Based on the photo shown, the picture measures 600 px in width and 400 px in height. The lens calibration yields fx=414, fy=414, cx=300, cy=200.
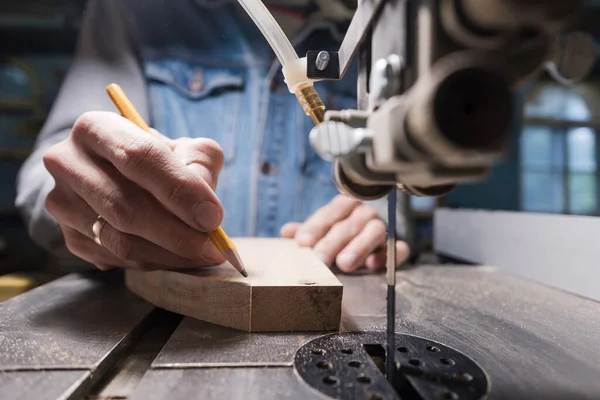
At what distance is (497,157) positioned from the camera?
0.96 feet

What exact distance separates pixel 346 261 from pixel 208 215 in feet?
1.35

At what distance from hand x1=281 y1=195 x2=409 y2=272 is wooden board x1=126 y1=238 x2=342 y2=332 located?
30 centimetres

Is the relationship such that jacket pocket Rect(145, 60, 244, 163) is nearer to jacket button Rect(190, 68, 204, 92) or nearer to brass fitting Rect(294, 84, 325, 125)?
jacket button Rect(190, 68, 204, 92)

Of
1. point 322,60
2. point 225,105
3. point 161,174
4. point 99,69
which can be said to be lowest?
point 161,174

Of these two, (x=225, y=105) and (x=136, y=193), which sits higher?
(x=225, y=105)

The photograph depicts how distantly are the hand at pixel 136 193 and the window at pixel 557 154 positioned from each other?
2.49 meters

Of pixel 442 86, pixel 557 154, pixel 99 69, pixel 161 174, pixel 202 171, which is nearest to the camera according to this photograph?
pixel 442 86

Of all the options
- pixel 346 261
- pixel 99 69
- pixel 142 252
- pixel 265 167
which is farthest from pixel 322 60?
pixel 99 69

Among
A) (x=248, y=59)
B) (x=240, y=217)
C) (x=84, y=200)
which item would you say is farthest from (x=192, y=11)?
(x=240, y=217)

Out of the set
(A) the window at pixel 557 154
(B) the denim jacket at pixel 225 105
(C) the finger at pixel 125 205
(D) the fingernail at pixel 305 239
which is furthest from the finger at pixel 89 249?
(A) the window at pixel 557 154

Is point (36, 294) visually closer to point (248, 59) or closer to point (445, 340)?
point (445, 340)

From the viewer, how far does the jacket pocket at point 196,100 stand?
1.40 metres

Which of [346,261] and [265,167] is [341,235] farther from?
[265,167]

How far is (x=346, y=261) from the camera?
901mm
